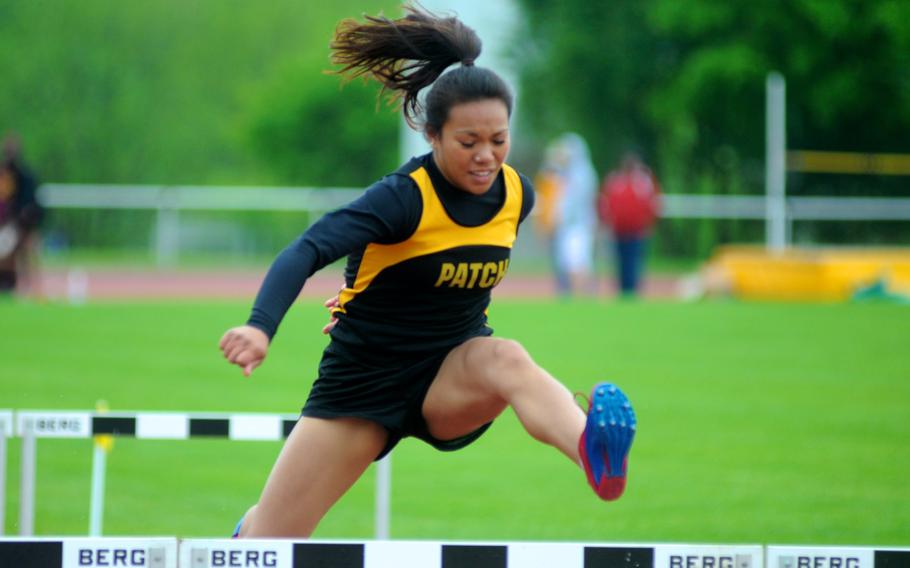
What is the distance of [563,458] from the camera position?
383 inches

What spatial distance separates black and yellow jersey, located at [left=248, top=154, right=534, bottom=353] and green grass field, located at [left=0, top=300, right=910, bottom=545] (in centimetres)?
256

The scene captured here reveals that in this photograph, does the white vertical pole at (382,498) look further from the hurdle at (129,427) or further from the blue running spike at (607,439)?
the blue running spike at (607,439)

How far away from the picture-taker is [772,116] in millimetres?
28891

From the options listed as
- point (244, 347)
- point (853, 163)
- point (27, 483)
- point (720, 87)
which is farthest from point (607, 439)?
point (720, 87)

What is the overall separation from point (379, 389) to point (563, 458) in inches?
207

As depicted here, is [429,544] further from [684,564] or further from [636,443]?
[636,443]

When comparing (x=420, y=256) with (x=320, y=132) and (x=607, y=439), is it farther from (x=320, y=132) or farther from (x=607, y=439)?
(x=320, y=132)

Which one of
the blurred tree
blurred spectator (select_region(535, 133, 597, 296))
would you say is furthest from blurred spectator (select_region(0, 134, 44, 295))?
the blurred tree

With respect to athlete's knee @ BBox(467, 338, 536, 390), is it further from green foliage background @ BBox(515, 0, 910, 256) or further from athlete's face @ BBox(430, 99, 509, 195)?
green foliage background @ BBox(515, 0, 910, 256)

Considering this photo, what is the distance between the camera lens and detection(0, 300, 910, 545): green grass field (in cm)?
736

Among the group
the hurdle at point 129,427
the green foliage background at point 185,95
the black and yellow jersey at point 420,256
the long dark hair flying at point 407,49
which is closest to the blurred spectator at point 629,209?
the hurdle at point 129,427

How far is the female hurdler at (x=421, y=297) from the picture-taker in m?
4.42

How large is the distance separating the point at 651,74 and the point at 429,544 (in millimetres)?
38562

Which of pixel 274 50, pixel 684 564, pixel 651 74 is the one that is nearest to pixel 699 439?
pixel 684 564
